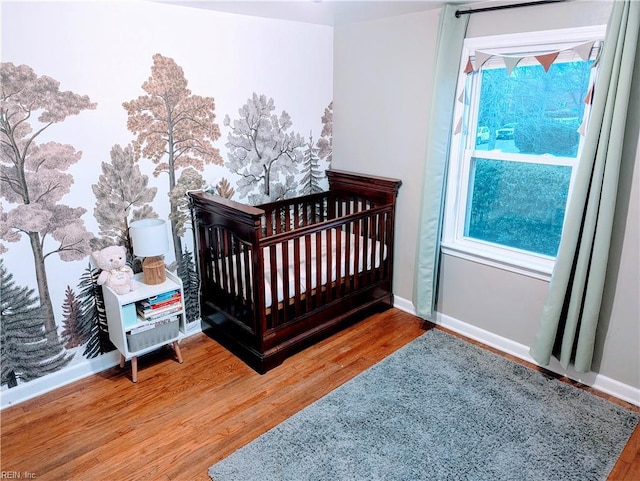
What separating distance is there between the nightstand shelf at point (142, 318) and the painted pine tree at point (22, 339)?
34 cm

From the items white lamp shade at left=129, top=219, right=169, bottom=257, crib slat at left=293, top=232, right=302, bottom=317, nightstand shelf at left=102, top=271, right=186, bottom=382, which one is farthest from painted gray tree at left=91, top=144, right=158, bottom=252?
crib slat at left=293, top=232, right=302, bottom=317

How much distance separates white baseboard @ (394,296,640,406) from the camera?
244 centimetres

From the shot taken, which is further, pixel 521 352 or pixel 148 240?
pixel 521 352

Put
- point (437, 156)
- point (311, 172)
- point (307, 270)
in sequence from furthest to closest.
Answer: point (311, 172), point (437, 156), point (307, 270)

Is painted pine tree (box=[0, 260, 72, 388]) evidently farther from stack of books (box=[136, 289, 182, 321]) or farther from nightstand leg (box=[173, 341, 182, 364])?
nightstand leg (box=[173, 341, 182, 364])

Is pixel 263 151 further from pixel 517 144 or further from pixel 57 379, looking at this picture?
pixel 57 379

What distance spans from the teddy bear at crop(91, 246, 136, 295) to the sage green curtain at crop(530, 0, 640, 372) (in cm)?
238

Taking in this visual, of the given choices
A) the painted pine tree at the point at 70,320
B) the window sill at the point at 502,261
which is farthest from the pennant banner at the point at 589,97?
the painted pine tree at the point at 70,320

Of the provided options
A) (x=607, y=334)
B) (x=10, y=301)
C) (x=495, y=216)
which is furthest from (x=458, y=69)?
(x=10, y=301)

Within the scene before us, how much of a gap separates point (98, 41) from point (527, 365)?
3.08 m

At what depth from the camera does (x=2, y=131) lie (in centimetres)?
212

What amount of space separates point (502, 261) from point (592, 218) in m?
0.64

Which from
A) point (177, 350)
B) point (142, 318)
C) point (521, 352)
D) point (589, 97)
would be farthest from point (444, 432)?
point (589, 97)

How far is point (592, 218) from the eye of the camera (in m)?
2.25
